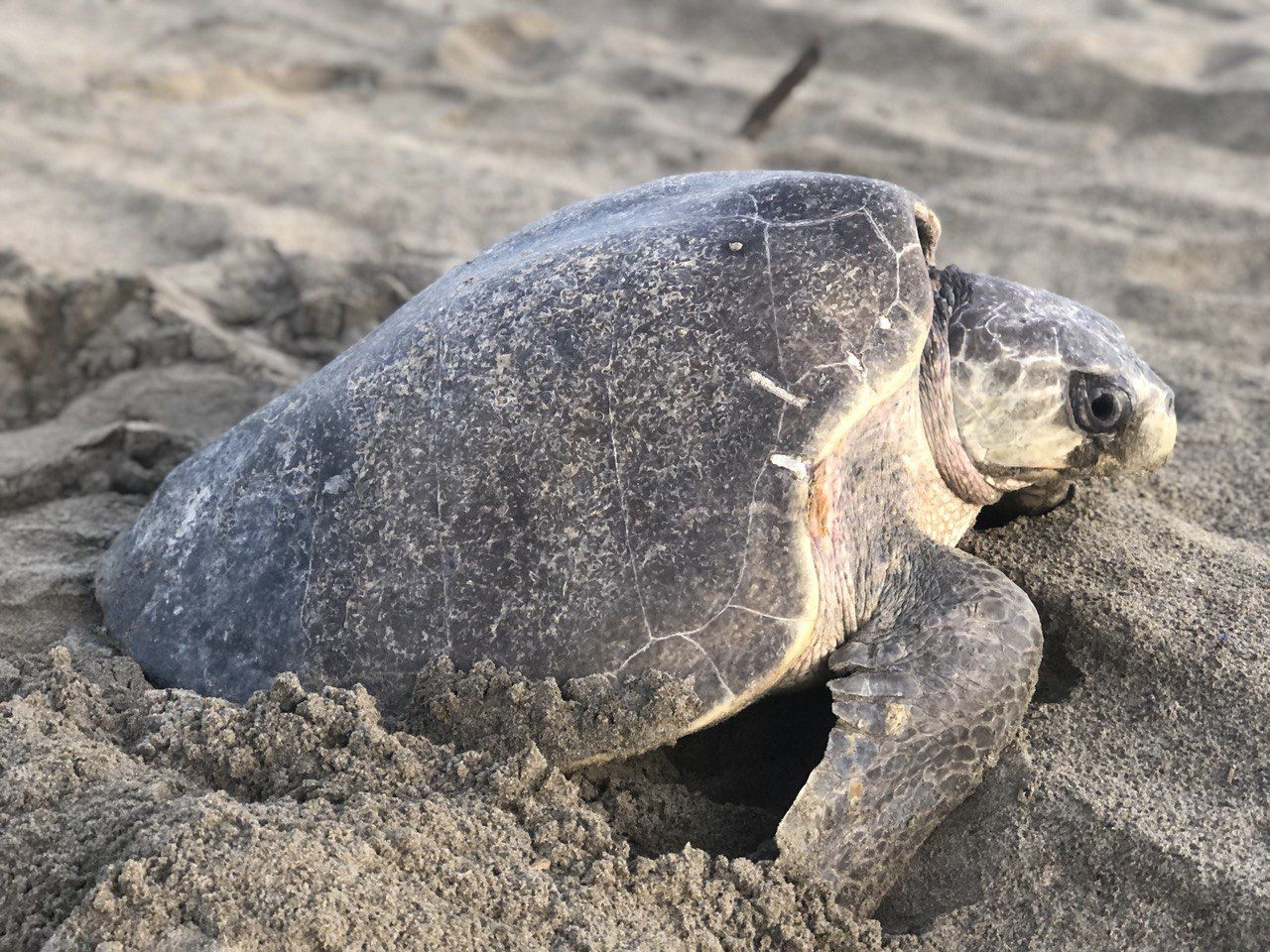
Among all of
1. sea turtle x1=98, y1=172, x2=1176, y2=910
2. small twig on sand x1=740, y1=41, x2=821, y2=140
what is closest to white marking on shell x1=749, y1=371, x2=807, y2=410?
sea turtle x1=98, y1=172, x2=1176, y2=910

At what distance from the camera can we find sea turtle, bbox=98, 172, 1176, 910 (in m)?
1.70

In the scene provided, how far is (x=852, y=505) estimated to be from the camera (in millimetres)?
1865

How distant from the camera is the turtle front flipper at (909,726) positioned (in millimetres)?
1630

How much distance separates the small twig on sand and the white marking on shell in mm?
2805

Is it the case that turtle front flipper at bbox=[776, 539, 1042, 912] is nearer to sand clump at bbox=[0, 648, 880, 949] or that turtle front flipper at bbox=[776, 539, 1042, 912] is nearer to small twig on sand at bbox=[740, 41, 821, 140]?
sand clump at bbox=[0, 648, 880, 949]

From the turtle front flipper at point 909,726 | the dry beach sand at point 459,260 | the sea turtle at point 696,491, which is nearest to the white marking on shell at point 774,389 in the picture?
the sea turtle at point 696,491

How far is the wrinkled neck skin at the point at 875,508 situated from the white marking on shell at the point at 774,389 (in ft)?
0.32

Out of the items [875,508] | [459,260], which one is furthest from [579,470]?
[459,260]

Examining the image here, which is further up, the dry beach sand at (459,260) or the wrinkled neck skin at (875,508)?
the wrinkled neck skin at (875,508)

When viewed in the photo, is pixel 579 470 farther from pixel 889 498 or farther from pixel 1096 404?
pixel 1096 404

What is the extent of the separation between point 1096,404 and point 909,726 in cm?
71

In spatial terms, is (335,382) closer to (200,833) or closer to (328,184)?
(200,833)

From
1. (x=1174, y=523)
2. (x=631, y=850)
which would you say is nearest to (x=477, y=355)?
(x=631, y=850)

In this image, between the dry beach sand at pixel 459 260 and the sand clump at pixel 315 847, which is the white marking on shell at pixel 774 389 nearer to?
the dry beach sand at pixel 459 260
